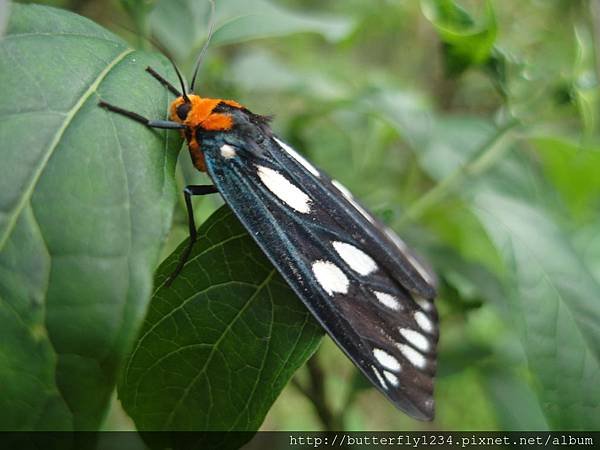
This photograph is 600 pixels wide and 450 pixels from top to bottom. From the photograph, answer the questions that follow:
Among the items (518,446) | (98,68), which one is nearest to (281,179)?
(98,68)

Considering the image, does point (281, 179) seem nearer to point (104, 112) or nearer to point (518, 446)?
point (104, 112)

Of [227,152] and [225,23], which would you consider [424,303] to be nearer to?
[227,152]

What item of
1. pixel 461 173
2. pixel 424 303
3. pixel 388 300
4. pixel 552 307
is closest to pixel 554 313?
pixel 552 307

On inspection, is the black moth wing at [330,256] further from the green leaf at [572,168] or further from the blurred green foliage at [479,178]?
the green leaf at [572,168]

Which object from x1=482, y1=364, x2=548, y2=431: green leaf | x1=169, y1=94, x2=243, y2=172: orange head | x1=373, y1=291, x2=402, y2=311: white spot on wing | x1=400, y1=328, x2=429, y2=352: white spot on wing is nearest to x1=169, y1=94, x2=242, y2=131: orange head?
x1=169, y1=94, x2=243, y2=172: orange head

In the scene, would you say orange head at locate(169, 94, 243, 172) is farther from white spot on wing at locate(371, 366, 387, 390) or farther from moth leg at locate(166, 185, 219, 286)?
white spot on wing at locate(371, 366, 387, 390)

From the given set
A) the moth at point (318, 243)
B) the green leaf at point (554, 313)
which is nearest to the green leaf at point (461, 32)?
the green leaf at point (554, 313)
